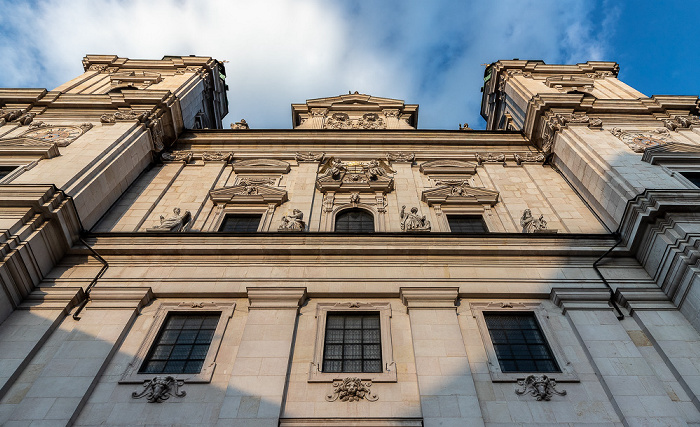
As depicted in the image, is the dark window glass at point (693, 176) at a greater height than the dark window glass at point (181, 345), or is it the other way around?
the dark window glass at point (693, 176)

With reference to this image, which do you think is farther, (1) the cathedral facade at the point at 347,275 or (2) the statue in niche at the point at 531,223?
(2) the statue in niche at the point at 531,223

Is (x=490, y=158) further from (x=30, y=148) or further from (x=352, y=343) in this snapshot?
(x=30, y=148)

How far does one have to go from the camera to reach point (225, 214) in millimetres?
18156

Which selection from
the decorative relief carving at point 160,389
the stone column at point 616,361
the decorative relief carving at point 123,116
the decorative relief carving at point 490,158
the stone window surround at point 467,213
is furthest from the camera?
the decorative relief carving at point 490,158

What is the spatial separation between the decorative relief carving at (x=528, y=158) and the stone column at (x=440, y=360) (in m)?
11.4

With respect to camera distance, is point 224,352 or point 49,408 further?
point 224,352

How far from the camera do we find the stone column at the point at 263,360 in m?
9.88

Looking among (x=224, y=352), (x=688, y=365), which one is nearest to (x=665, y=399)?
(x=688, y=365)

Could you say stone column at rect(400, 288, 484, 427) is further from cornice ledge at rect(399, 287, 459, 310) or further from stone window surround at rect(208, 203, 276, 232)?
stone window surround at rect(208, 203, 276, 232)

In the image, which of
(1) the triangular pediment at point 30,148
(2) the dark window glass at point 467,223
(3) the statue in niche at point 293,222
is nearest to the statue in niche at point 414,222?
(2) the dark window glass at point 467,223

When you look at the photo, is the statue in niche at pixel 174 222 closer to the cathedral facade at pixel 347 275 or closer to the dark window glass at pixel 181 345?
the cathedral facade at pixel 347 275

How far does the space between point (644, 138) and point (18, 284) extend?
23767 millimetres

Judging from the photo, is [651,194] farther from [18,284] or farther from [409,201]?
[18,284]

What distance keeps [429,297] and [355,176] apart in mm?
8832
